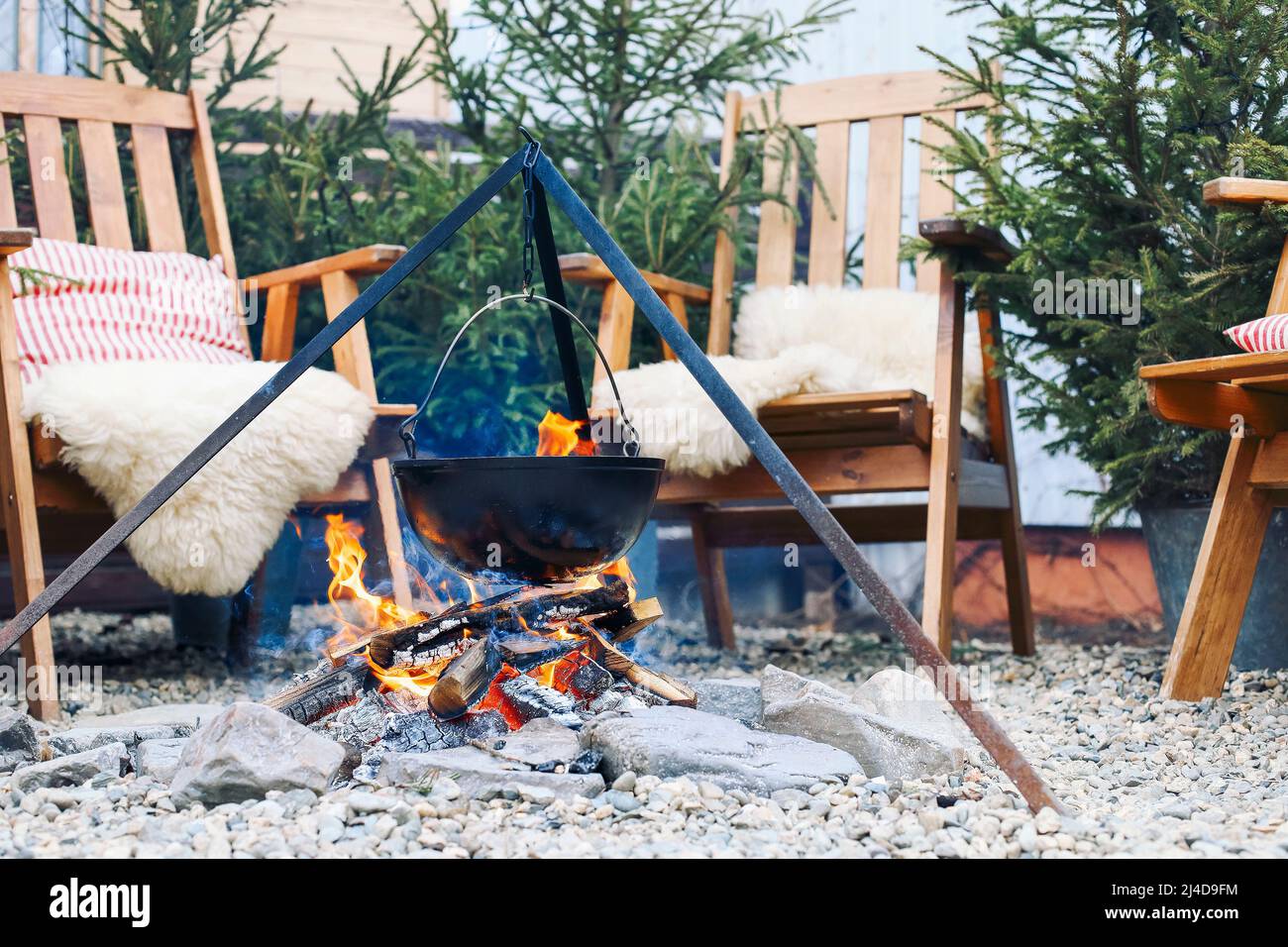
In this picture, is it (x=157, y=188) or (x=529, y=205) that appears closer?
(x=529, y=205)

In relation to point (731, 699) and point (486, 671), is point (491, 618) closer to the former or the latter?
point (486, 671)

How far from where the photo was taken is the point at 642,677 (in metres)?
1.75

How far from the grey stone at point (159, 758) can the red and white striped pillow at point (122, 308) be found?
3.30 feet

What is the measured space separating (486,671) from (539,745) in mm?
198

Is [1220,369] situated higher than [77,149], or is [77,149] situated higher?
[77,149]

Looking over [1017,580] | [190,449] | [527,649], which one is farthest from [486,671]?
[1017,580]

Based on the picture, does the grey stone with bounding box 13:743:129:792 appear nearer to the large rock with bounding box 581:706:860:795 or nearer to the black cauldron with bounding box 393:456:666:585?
the black cauldron with bounding box 393:456:666:585

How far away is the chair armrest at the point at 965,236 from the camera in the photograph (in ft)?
7.16

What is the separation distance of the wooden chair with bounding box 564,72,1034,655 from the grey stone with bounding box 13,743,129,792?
1.13m

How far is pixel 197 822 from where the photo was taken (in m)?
1.26

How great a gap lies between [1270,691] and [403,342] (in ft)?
7.09

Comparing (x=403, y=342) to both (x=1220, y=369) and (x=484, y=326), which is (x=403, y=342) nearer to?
(x=484, y=326)

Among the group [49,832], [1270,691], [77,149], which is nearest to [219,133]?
[77,149]

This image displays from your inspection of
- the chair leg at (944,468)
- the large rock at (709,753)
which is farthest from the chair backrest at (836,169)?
the large rock at (709,753)
